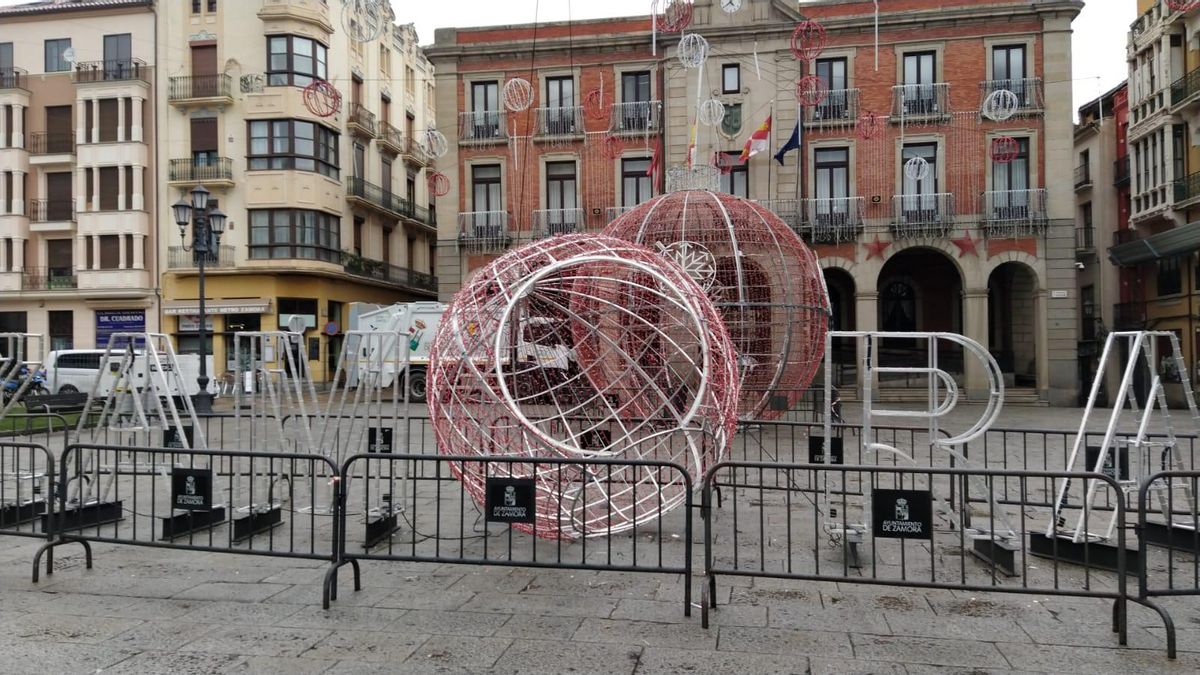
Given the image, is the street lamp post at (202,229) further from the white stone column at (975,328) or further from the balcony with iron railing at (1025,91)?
the balcony with iron railing at (1025,91)

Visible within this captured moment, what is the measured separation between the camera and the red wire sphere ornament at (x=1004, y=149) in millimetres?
22766

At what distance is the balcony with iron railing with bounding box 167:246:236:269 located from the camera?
101 ft

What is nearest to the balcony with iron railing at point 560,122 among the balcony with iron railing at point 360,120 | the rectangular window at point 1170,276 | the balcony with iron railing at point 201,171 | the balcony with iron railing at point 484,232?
the balcony with iron railing at point 484,232

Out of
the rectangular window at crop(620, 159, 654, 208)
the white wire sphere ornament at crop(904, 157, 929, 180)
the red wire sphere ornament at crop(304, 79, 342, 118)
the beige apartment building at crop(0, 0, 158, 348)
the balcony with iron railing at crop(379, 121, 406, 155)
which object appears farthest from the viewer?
the balcony with iron railing at crop(379, 121, 406, 155)

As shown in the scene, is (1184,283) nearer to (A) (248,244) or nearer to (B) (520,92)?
(B) (520,92)

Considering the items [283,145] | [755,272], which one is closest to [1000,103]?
[755,272]

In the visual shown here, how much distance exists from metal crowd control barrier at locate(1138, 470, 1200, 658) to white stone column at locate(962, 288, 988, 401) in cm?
1704

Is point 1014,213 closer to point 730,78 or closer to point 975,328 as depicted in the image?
point 975,328

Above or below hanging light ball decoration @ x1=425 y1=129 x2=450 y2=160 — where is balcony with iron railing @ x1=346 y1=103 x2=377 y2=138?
above

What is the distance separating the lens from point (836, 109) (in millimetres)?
24750

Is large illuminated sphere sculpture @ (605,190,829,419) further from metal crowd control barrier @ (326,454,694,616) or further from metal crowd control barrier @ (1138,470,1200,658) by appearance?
metal crowd control barrier @ (1138,470,1200,658)

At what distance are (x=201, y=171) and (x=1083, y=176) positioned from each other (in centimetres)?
3689

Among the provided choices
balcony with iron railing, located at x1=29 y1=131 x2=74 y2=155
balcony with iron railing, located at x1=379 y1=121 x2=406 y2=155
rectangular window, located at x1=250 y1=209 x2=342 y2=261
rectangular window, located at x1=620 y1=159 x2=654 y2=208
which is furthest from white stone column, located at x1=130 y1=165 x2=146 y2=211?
Result: rectangular window, located at x1=620 y1=159 x2=654 y2=208

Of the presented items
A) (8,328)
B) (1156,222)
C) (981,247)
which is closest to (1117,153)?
(1156,222)
